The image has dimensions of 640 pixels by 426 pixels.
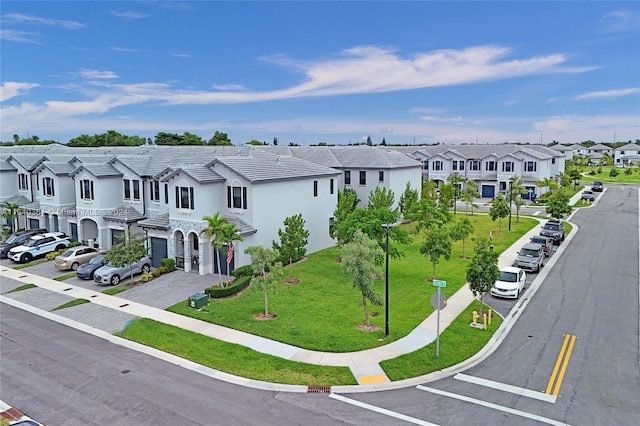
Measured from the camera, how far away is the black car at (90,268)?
30156 mm

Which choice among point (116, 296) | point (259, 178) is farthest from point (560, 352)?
point (116, 296)

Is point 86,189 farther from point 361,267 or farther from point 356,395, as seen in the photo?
point 356,395

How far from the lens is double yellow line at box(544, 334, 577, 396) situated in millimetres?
15747

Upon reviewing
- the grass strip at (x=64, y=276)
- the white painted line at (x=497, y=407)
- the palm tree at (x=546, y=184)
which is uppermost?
the palm tree at (x=546, y=184)

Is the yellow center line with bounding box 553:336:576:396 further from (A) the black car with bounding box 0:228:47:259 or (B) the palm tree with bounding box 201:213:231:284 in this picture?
(A) the black car with bounding box 0:228:47:259

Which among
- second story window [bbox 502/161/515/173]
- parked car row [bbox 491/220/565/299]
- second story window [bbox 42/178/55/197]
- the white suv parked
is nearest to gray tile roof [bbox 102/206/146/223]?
the white suv parked

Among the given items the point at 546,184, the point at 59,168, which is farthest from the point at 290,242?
the point at 546,184

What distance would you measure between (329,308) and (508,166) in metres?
58.4

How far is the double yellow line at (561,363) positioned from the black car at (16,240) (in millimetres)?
39101

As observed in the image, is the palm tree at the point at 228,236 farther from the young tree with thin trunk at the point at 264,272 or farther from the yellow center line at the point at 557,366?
the yellow center line at the point at 557,366

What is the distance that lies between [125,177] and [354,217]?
66.5ft

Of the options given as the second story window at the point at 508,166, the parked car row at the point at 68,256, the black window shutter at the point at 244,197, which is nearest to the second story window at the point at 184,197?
the black window shutter at the point at 244,197

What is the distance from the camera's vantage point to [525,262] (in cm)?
3048

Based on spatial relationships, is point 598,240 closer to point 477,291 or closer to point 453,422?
point 477,291
